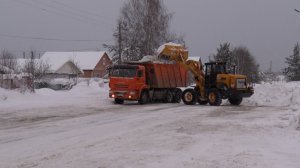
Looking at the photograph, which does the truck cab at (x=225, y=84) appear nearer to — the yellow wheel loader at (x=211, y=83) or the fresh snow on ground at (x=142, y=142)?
the yellow wheel loader at (x=211, y=83)

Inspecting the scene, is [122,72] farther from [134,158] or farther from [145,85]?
[134,158]

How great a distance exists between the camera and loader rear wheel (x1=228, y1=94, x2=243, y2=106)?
30922 millimetres

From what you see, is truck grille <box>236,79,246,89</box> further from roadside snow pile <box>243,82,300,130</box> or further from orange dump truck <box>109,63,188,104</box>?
orange dump truck <box>109,63,188,104</box>

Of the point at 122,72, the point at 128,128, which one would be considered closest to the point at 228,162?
the point at 128,128

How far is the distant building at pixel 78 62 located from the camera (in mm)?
93688

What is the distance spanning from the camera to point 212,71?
31.8 metres

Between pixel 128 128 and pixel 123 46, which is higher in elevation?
pixel 123 46

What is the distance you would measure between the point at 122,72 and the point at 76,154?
20.1 metres

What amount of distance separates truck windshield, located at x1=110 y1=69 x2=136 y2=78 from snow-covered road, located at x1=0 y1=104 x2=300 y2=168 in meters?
11.5

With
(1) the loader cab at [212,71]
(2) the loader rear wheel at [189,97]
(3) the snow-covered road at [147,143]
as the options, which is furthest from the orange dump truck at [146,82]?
(3) the snow-covered road at [147,143]

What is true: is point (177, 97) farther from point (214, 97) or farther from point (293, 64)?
point (293, 64)

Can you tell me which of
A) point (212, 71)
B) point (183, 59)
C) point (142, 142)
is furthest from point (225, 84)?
point (142, 142)

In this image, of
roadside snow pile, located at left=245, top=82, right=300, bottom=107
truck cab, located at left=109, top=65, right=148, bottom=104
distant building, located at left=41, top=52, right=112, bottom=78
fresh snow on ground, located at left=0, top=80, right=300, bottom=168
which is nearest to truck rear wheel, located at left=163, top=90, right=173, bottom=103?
truck cab, located at left=109, top=65, right=148, bottom=104

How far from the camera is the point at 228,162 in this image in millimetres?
10227
